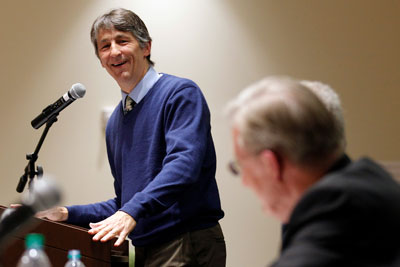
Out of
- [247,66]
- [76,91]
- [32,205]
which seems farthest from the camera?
[247,66]

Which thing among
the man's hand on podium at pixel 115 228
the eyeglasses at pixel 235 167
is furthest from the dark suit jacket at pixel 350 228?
the man's hand on podium at pixel 115 228

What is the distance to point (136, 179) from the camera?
87.3 inches

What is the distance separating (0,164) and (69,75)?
2.57 feet

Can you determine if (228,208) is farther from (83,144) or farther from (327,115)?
(327,115)

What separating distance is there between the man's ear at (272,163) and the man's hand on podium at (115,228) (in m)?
0.91

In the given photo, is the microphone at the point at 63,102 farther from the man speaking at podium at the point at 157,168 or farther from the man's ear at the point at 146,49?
the man's ear at the point at 146,49

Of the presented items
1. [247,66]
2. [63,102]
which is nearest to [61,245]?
[63,102]

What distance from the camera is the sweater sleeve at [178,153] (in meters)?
1.96

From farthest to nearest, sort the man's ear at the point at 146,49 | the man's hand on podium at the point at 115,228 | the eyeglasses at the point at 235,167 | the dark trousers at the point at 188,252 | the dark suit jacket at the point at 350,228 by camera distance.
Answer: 1. the man's ear at the point at 146,49
2. the dark trousers at the point at 188,252
3. the man's hand on podium at the point at 115,228
4. the eyeglasses at the point at 235,167
5. the dark suit jacket at the point at 350,228

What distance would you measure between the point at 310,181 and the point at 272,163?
9 centimetres

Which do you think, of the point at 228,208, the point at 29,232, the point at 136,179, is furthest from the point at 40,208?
the point at 228,208

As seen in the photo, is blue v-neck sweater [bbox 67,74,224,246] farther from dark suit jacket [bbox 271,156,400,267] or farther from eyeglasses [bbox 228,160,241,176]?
dark suit jacket [bbox 271,156,400,267]

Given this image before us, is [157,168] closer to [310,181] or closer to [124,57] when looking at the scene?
[124,57]

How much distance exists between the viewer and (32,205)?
1037 mm
